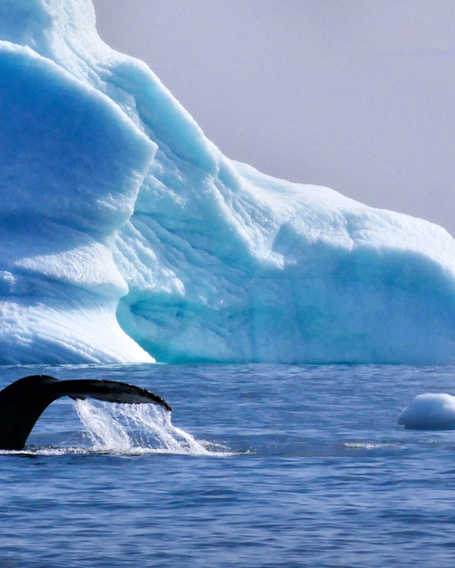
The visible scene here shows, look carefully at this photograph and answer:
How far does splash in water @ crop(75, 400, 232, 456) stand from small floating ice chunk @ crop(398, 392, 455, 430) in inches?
123

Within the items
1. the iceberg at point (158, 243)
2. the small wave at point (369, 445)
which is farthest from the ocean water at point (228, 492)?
the iceberg at point (158, 243)

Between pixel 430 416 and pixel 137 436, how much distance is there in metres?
3.99

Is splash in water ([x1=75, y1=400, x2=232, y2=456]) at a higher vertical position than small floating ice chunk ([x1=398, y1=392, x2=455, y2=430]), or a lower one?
lower

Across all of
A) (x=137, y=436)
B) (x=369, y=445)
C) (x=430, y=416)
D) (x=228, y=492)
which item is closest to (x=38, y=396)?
(x=228, y=492)

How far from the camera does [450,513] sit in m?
9.18

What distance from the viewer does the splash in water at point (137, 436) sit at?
13.1 metres

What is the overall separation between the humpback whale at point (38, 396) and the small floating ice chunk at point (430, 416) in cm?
612

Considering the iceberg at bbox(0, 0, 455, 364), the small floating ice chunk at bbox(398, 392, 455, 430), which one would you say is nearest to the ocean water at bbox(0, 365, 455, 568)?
the small floating ice chunk at bbox(398, 392, 455, 430)

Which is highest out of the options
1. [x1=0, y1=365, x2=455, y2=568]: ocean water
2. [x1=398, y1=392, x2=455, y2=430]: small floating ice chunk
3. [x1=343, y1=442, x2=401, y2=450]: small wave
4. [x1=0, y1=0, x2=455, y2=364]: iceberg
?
[x1=0, y1=0, x2=455, y2=364]: iceberg

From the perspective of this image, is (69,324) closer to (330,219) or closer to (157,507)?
(330,219)

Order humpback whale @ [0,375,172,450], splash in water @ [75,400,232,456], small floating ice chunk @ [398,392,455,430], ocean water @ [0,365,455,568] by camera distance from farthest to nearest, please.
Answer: small floating ice chunk @ [398,392,455,430]
splash in water @ [75,400,232,456]
humpback whale @ [0,375,172,450]
ocean water @ [0,365,455,568]

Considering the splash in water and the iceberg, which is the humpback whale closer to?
the splash in water

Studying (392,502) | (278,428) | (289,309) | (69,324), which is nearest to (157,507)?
(392,502)

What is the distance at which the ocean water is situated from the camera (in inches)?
309
